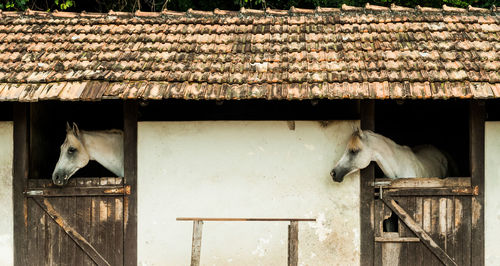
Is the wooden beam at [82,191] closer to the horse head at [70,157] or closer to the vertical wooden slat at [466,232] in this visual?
the horse head at [70,157]

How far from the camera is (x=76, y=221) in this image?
699 cm

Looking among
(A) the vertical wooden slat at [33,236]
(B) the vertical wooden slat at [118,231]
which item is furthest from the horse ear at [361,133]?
(A) the vertical wooden slat at [33,236]

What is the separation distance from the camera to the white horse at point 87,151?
271 inches

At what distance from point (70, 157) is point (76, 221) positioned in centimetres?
87

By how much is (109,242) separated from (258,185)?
2157 millimetres

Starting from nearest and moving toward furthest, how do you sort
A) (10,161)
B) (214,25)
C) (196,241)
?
(196,241) < (10,161) < (214,25)

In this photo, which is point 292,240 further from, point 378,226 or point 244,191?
point 378,226

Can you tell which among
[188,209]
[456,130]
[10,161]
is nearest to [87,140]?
[10,161]

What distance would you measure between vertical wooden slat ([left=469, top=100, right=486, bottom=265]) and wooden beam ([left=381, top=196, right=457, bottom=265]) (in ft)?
1.22

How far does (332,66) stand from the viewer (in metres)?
6.61

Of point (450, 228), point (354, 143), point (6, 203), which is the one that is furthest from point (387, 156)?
point (6, 203)

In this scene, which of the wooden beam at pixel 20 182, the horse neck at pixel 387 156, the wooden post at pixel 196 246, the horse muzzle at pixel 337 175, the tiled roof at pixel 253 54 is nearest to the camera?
the wooden post at pixel 196 246

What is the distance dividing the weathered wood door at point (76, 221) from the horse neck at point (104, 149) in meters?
0.46

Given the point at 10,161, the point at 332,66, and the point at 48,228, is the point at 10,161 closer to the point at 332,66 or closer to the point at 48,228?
the point at 48,228
